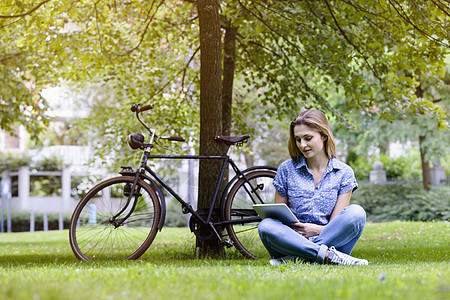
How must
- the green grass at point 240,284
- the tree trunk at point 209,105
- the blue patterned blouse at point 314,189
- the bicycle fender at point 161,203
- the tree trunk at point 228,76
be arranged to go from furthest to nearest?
1. the tree trunk at point 228,76
2. the tree trunk at point 209,105
3. the bicycle fender at point 161,203
4. the blue patterned blouse at point 314,189
5. the green grass at point 240,284

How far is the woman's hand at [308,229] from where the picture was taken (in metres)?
4.58

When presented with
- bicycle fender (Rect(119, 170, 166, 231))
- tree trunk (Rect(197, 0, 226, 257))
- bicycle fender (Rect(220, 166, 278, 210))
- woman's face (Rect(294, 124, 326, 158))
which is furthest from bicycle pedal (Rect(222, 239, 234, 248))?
woman's face (Rect(294, 124, 326, 158))

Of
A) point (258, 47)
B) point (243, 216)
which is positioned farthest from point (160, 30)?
point (243, 216)

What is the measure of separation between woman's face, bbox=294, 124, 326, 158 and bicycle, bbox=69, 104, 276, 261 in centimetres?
98

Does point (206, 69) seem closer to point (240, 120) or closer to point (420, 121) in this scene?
point (240, 120)

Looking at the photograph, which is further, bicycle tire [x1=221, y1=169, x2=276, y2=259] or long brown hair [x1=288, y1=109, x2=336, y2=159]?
bicycle tire [x1=221, y1=169, x2=276, y2=259]

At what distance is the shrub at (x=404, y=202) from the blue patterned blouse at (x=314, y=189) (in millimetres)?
10559

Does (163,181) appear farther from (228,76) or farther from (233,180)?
(228,76)

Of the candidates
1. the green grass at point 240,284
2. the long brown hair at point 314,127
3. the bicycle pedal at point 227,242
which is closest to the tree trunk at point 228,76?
the bicycle pedal at point 227,242

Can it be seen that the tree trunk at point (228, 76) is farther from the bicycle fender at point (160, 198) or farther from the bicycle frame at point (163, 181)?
the bicycle fender at point (160, 198)

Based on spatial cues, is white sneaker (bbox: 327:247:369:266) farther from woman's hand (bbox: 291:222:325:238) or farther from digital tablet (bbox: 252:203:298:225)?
digital tablet (bbox: 252:203:298:225)

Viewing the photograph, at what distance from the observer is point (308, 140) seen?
15.8ft

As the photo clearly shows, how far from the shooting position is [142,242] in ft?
17.6

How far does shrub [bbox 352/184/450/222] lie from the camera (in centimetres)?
1538
